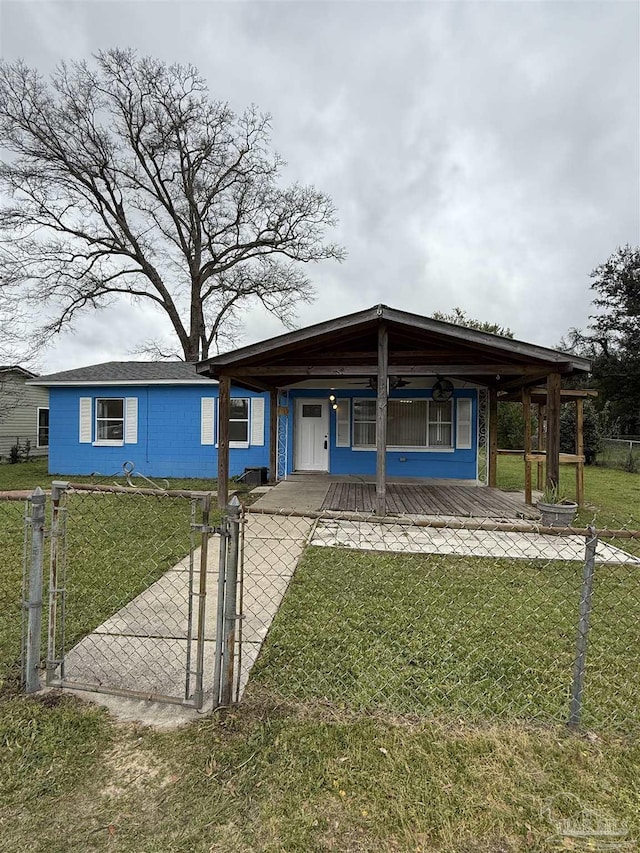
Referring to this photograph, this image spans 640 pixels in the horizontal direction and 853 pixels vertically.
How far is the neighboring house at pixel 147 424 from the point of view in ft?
38.1

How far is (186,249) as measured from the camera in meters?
21.0

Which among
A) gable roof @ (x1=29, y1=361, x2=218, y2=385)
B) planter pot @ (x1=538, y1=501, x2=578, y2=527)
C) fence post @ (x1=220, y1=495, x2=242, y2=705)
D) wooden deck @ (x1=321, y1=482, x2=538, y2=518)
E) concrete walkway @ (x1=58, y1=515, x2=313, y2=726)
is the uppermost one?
gable roof @ (x1=29, y1=361, x2=218, y2=385)

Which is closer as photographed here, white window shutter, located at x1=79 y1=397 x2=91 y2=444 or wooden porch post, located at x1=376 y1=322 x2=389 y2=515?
wooden porch post, located at x1=376 y1=322 x2=389 y2=515

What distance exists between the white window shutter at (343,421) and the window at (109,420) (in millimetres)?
6163

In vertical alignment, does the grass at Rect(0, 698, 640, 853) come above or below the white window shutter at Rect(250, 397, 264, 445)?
below

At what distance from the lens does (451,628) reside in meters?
3.26

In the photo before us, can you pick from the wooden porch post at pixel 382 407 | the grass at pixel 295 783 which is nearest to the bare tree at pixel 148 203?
the wooden porch post at pixel 382 407

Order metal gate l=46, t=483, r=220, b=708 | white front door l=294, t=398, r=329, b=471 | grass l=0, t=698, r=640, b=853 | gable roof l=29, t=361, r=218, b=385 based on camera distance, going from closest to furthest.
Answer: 1. grass l=0, t=698, r=640, b=853
2. metal gate l=46, t=483, r=220, b=708
3. white front door l=294, t=398, r=329, b=471
4. gable roof l=29, t=361, r=218, b=385

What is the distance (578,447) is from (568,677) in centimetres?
631

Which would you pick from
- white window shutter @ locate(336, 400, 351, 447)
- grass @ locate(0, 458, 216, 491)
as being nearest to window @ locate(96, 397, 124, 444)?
grass @ locate(0, 458, 216, 491)

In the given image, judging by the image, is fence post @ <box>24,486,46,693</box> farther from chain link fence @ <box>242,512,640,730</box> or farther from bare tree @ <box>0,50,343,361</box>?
bare tree @ <box>0,50,343,361</box>

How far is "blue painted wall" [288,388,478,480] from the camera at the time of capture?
10641mm

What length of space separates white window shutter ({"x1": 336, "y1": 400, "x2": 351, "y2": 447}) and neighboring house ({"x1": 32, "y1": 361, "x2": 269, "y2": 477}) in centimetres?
201

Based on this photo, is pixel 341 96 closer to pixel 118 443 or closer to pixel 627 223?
pixel 118 443
